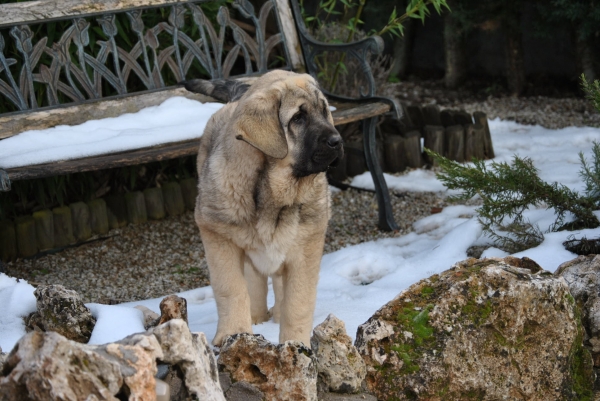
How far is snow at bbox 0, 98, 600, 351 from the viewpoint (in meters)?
3.17

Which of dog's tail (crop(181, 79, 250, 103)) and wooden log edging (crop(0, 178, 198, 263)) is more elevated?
dog's tail (crop(181, 79, 250, 103))

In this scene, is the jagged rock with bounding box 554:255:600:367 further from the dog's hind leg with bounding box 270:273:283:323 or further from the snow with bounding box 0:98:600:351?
the dog's hind leg with bounding box 270:273:283:323

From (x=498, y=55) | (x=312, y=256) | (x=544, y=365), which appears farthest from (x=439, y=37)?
(x=544, y=365)

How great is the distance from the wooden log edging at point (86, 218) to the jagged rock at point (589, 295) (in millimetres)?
3658

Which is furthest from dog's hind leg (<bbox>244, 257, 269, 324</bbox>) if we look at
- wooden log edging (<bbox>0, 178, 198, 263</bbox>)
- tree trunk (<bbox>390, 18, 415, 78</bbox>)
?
tree trunk (<bbox>390, 18, 415, 78</bbox>)

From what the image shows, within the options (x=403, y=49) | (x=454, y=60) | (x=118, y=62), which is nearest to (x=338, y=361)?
(x=118, y=62)

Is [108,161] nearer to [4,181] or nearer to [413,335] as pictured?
[4,181]

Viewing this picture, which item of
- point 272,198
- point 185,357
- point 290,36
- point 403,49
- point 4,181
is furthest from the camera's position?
point 403,49

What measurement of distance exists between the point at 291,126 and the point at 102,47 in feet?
8.58

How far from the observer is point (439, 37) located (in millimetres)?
10633

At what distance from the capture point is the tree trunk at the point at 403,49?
10.4m

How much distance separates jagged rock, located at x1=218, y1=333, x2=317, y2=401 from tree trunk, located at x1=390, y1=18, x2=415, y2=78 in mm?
8245

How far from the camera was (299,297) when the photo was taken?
3.46 meters

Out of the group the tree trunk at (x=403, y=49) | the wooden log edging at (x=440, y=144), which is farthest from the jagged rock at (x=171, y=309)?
the tree trunk at (x=403, y=49)
